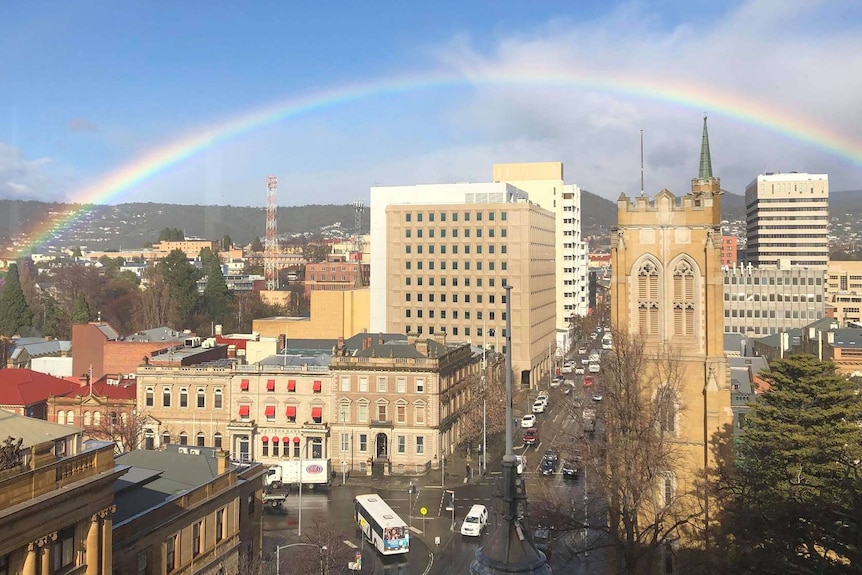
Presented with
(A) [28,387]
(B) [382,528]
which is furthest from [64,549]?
(A) [28,387]

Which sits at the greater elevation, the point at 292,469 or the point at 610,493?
the point at 610,493

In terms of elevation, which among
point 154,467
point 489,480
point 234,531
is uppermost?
point 154,467

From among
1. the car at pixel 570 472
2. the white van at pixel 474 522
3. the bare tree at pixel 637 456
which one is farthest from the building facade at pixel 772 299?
the bare tree at pixel 637 456

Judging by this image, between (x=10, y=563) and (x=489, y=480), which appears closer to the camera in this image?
(x=10, y=563)

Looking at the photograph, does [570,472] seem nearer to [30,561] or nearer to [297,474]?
[297,474]

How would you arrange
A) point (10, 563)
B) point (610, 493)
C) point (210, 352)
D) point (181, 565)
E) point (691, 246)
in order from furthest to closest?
point (210, 352)
point (691, 246)
point (610, 493)
point (181, 565)
point (10, 563)

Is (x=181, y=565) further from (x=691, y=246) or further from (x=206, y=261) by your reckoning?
(x=206, y=261)

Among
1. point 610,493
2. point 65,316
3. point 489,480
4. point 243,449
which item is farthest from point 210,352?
point 65,316

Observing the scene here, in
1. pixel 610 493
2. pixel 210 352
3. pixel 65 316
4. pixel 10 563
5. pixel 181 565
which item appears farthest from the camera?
pixel 65 316
